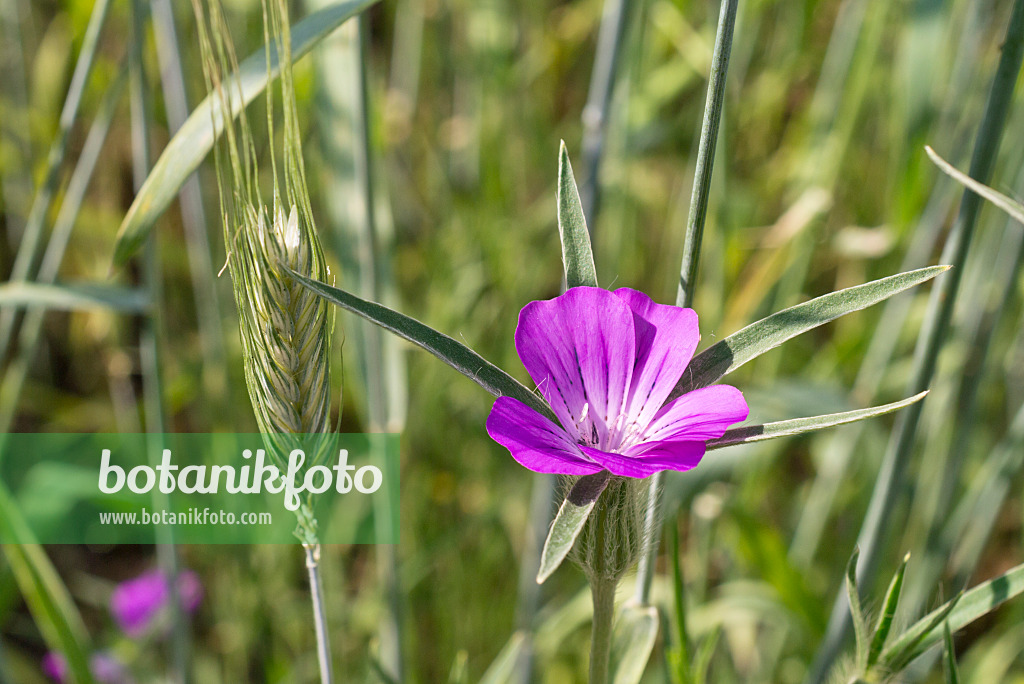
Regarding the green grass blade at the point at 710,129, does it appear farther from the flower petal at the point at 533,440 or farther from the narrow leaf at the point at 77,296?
the narrow leaf at the point at 77,296

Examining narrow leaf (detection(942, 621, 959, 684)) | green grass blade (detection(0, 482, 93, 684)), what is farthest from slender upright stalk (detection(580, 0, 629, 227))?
green grass blade (detection(0, 482, 93, 684))

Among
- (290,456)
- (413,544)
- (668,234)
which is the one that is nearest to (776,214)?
(668,234)

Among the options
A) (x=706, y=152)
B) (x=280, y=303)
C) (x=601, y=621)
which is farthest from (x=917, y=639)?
(x=280, y=303)

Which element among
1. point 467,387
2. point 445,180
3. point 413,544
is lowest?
point 413,544

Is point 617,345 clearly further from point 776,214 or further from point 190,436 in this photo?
point 776,214

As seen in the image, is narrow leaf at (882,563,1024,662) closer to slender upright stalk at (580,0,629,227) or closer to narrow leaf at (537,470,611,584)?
narrow leaf at (537,470,611,584)

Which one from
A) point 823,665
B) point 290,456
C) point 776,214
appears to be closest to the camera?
point 290,456
